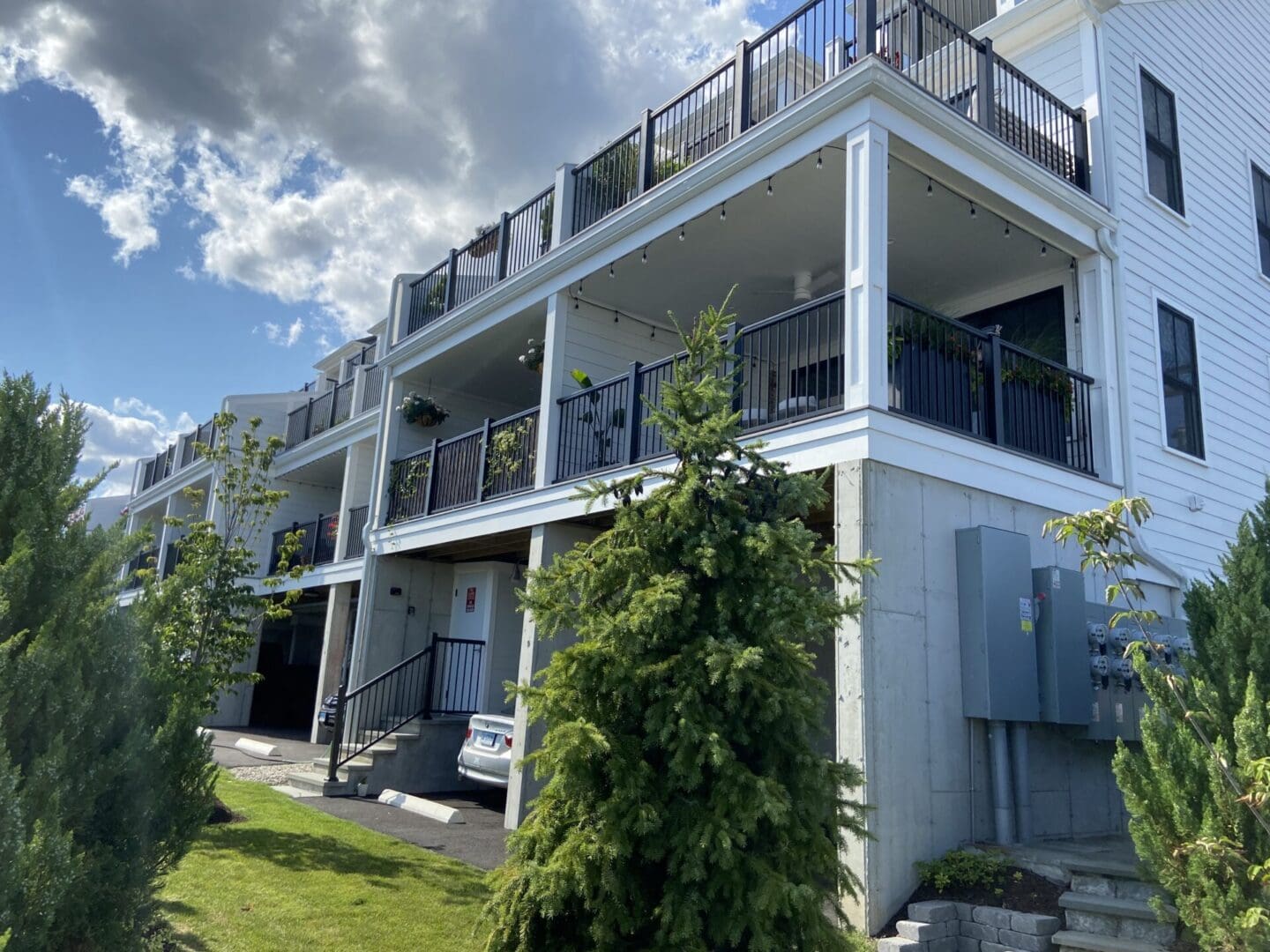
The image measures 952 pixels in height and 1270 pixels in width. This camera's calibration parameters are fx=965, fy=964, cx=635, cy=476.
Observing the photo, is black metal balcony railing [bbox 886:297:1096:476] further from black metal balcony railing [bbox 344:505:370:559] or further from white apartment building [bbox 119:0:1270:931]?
black metal balcony railing [bbox 344:505:370:559]

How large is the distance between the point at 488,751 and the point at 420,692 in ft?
9.68

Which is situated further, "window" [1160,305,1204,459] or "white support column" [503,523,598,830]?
"window" [1160,305,1204,459]

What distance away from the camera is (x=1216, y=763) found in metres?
4.93

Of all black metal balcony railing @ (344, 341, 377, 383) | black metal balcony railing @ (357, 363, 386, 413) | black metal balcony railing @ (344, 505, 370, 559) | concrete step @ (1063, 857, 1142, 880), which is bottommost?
concrete step @ (1063, 857, 1142, 880)

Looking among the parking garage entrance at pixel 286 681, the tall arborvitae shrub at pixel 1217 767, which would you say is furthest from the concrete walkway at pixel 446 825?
the parking garage entrance at pixel 286 681

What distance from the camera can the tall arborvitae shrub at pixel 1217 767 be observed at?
471 cm

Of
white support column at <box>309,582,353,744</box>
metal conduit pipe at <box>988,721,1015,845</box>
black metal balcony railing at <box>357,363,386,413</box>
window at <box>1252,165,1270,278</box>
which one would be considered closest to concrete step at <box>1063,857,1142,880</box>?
metal conduit pipe at <box>988,721,1015,845</box>

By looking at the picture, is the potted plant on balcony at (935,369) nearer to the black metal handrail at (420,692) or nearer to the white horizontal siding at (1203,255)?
the white horizontal siding at (1203,255)

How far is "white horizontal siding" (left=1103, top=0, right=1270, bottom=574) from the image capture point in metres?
9.82

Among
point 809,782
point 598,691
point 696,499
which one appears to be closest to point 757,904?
point 809,782

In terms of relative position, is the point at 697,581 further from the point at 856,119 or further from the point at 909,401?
the point at 856,119

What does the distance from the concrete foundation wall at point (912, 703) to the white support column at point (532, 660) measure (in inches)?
137

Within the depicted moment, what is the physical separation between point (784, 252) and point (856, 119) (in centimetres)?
295

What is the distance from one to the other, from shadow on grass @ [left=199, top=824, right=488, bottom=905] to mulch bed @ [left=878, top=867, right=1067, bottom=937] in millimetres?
3014
